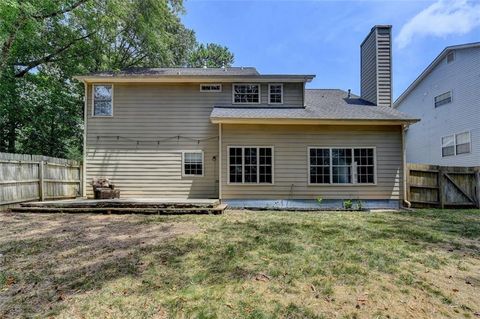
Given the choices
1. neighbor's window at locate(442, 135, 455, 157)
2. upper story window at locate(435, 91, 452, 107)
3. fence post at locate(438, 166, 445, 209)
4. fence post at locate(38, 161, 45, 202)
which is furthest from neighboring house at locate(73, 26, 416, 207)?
neighbor's window at locate(442, 135, 455, 157)

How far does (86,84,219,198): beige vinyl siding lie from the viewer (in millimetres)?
11594

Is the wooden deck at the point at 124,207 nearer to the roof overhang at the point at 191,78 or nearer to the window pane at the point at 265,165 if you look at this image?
the window pane at the point at 265,165

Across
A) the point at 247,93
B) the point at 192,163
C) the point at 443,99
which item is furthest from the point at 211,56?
the point at 192,163

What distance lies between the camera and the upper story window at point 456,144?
47.5 ft

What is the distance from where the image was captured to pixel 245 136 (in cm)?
1091

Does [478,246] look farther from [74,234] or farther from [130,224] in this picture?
[74,234]

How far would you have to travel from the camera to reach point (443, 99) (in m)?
16.1

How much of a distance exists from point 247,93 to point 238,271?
910 cm

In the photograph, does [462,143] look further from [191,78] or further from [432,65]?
[191,78]

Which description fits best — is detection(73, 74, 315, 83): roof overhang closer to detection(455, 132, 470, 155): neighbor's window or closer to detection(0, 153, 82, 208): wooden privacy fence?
detection(0, 153, 82, 208): wooden privacy fence

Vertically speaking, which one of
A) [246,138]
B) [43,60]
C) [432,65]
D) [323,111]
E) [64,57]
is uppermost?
[64,57]

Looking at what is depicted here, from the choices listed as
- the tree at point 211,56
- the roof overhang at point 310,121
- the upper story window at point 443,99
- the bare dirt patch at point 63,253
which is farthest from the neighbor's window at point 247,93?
the tree at point 211,56

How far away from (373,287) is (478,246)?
134 inches

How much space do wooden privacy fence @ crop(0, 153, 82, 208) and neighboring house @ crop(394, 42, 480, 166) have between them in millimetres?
17901
